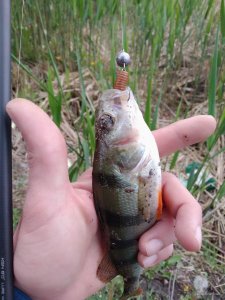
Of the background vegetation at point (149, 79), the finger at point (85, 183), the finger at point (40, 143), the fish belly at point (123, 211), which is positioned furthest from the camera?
the background vegetation at point (149, 79)

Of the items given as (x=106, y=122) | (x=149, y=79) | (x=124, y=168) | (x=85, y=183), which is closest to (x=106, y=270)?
(x=85, y=183)

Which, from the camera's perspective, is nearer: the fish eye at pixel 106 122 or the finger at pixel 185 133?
the fish eye at pixel 106 122

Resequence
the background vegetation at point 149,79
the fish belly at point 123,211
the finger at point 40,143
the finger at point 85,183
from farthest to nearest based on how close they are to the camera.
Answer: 1. the background vegetation at point 149,79
2. the finger at point 85,183
3. the fish belly at point 123,211
4. the finger at point 40,143

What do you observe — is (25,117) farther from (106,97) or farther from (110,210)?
(110,210)

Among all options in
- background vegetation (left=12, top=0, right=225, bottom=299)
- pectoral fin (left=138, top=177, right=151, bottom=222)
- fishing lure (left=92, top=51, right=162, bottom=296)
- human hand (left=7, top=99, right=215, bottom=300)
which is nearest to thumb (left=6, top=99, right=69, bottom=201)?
human hand (left=7, top=99, right=215, bottom=300)

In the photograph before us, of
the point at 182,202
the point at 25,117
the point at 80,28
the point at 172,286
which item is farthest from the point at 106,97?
the point at 80,28

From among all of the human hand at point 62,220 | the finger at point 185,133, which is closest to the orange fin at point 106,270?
the human hand at point 62,220

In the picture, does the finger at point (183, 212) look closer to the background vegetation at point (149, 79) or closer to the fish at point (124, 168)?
the fish at point (124, 168)

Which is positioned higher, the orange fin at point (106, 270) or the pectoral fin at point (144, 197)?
the pectoral fin at point (144, 197)

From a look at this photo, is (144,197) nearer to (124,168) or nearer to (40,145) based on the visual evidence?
(124,168)
